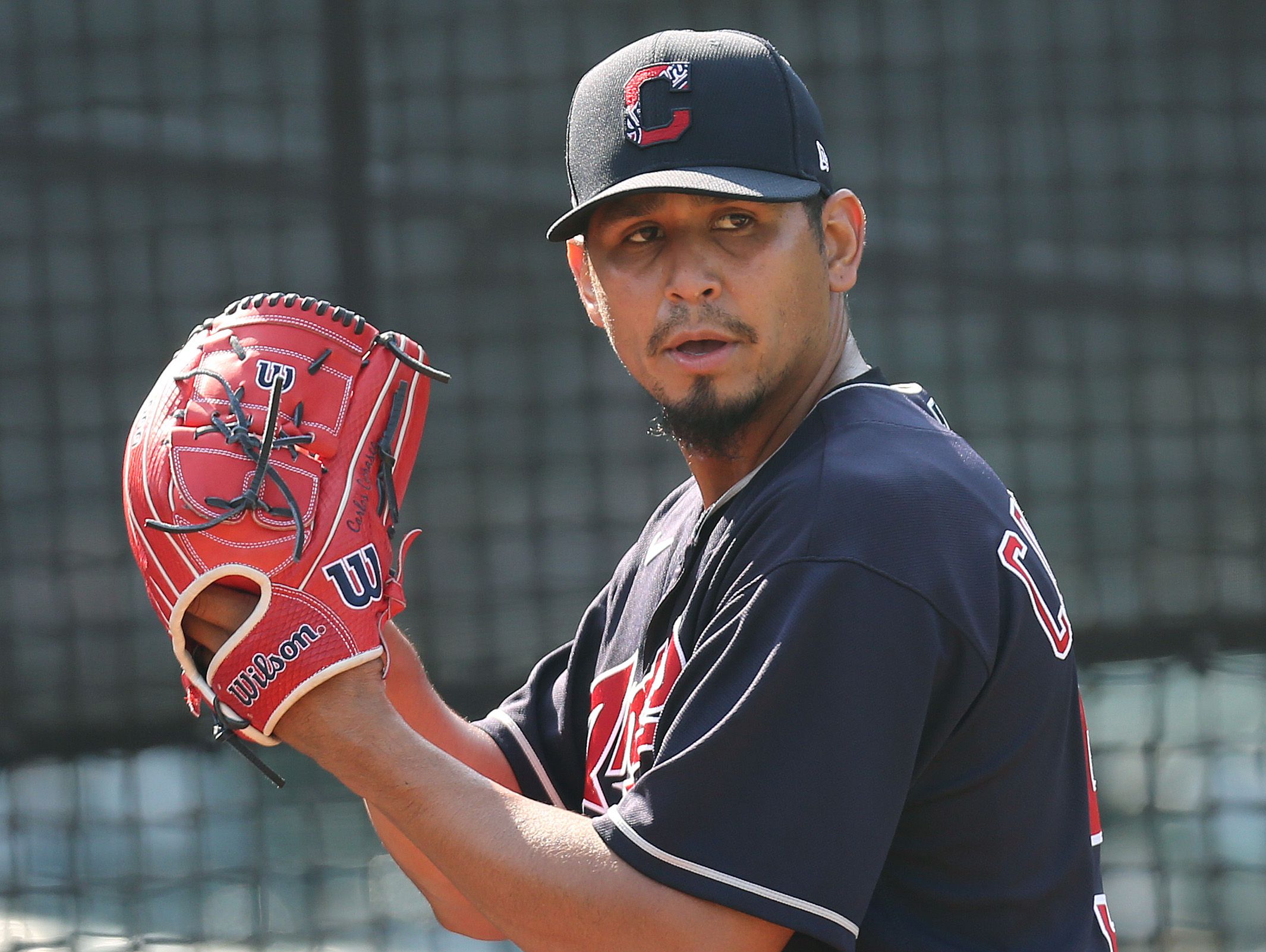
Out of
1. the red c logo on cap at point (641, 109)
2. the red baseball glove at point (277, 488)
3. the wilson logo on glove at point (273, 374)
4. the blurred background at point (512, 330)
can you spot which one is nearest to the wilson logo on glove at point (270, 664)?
the red baseball glove at point (277, 488)

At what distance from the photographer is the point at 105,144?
9.57ft

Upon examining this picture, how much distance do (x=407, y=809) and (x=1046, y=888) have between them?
0.56 m

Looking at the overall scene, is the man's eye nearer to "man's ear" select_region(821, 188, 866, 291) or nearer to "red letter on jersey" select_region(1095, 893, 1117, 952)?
"man's ear" select_region(821, 188, 866, 291)

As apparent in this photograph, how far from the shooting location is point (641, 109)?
4.43ft

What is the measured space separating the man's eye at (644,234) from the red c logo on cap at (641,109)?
0.26 ft

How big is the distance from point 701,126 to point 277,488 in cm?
54

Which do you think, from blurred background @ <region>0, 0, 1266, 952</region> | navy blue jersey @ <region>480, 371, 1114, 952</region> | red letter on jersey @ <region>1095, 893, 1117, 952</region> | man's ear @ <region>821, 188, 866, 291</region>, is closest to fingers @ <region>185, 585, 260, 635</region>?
navy blue jersey @ <region>480, 371, 1114, 952</region>

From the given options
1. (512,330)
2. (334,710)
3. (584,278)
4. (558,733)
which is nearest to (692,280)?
(584,278)

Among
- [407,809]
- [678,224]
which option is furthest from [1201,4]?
[407,809]

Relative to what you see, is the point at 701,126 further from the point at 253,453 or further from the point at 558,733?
the point at 558,733

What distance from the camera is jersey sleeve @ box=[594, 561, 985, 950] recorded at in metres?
1.10

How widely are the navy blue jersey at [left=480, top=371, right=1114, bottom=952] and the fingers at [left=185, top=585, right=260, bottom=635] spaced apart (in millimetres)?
400

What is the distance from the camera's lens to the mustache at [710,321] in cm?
132

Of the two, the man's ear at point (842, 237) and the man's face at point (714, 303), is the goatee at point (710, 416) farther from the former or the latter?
the man's ear at point (842, 237)
